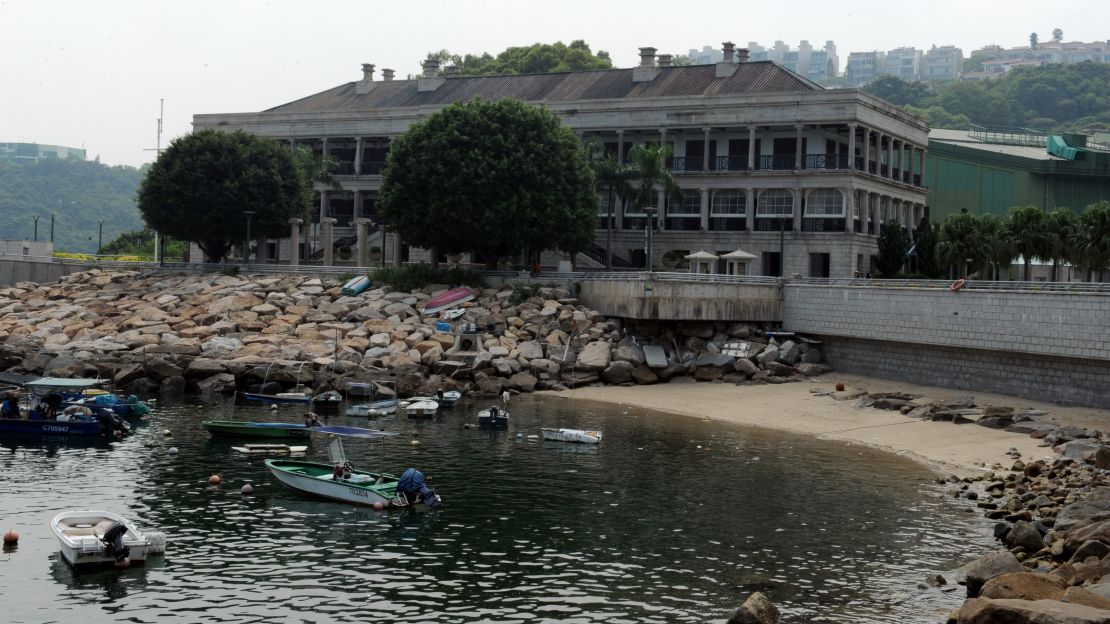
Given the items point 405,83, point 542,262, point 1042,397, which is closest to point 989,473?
point 1042,397

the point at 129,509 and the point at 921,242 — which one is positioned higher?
the point at 921,242

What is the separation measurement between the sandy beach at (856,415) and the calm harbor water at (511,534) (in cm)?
256

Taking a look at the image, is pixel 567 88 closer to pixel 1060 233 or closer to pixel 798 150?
pixel 798 150

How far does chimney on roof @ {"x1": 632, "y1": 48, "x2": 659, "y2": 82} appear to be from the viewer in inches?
4090

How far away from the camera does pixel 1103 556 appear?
3069cm

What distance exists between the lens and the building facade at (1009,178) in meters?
112

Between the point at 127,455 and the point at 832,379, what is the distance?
39493mm

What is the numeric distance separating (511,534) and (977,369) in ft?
113

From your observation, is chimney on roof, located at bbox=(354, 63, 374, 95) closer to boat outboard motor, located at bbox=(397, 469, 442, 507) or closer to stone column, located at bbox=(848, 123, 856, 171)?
stone column, located at bbox=(848, 123, 856, 171)

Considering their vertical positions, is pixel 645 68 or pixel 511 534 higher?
pixel 645 68

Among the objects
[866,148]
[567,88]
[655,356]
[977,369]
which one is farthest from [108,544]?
[567,88]

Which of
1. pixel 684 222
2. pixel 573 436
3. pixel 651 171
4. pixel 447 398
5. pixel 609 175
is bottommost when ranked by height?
pixel 573 436

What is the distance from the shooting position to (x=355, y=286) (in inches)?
3287

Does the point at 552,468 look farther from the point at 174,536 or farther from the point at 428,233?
the point at 428,233
